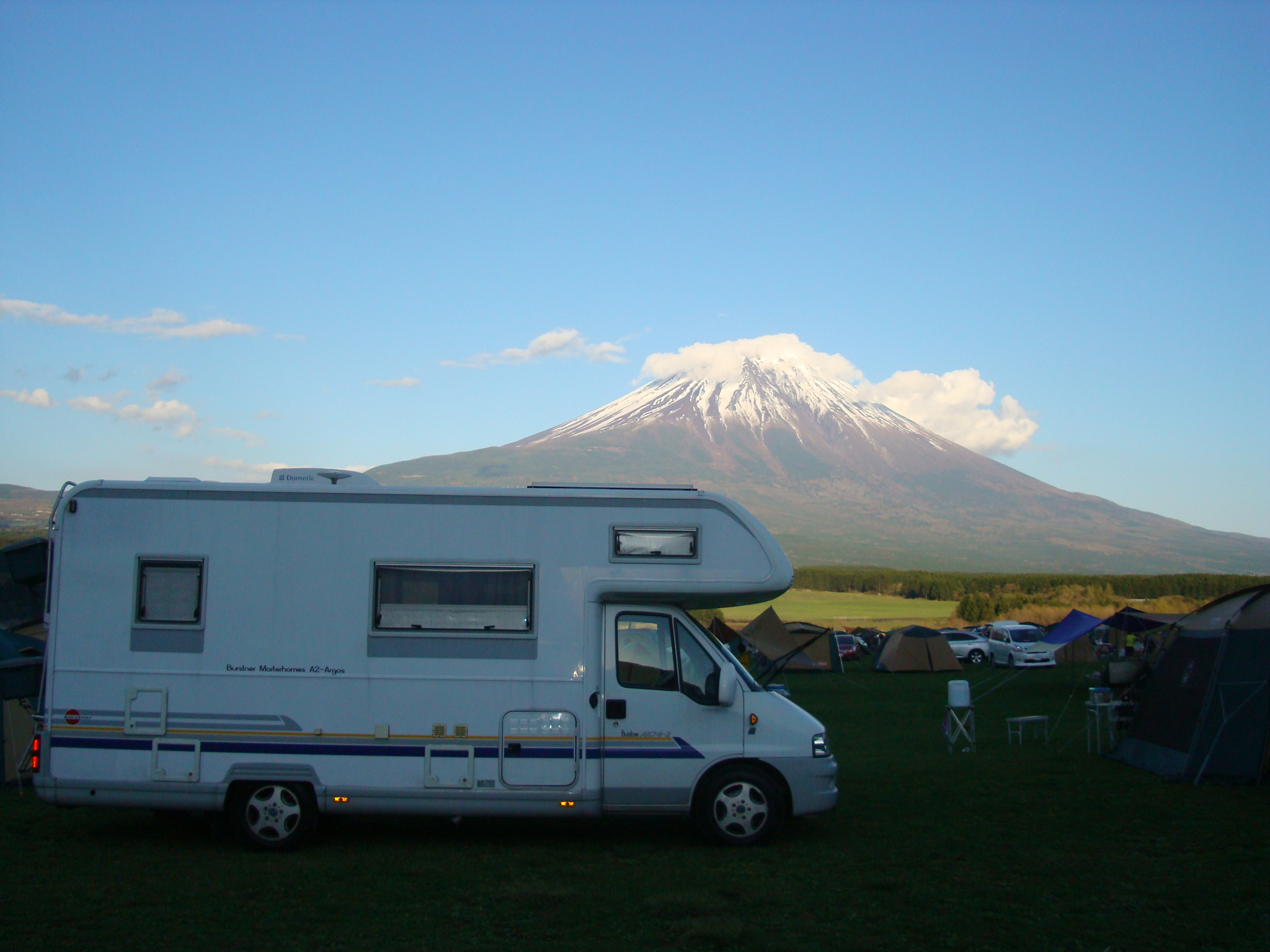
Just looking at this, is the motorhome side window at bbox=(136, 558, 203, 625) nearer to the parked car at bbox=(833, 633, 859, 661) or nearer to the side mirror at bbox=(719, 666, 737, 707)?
the side mirror at bbox=(719, 666, 737, 707)

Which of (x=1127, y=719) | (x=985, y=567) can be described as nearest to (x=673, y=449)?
(x=985, y=567)

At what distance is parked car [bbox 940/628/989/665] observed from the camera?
127 feet

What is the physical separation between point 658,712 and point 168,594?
3907 mm

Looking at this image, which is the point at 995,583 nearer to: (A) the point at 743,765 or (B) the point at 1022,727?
(B) the point at 1022,727

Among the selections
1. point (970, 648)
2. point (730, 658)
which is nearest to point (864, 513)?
point (970, 648)

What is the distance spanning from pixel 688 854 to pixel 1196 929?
3438 mm

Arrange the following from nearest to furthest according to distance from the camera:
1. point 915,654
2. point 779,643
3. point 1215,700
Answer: point 1215,700 < point 779,643 < point 915,654

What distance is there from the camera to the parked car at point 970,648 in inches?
1521

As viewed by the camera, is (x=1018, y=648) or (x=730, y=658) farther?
(x=1018, y=648)

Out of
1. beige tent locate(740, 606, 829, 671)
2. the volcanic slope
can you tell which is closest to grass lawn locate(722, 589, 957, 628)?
beige tent locate(740, 606, 829, 671)

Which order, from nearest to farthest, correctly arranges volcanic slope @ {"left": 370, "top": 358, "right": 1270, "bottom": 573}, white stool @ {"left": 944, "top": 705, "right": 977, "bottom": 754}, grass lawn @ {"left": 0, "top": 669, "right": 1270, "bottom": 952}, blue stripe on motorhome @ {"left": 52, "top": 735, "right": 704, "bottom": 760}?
→ grass lawn @ {"left": 0, "top": 669, "right": 1270, "bottom": 952} < blue stripe on motorhome @ {"left": 52, "top": 735, "right": 704, "bottom": 760} < white stool @ {"left": 944, "top": 705, "right": 977, "bottom": 754} < volcanic slope @ {"left": 370, "top": 358, "right": 1270, "bottom": 573}

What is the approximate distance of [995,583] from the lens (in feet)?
276

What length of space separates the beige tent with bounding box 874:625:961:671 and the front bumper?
86.6ft

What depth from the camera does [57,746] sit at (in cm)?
772
